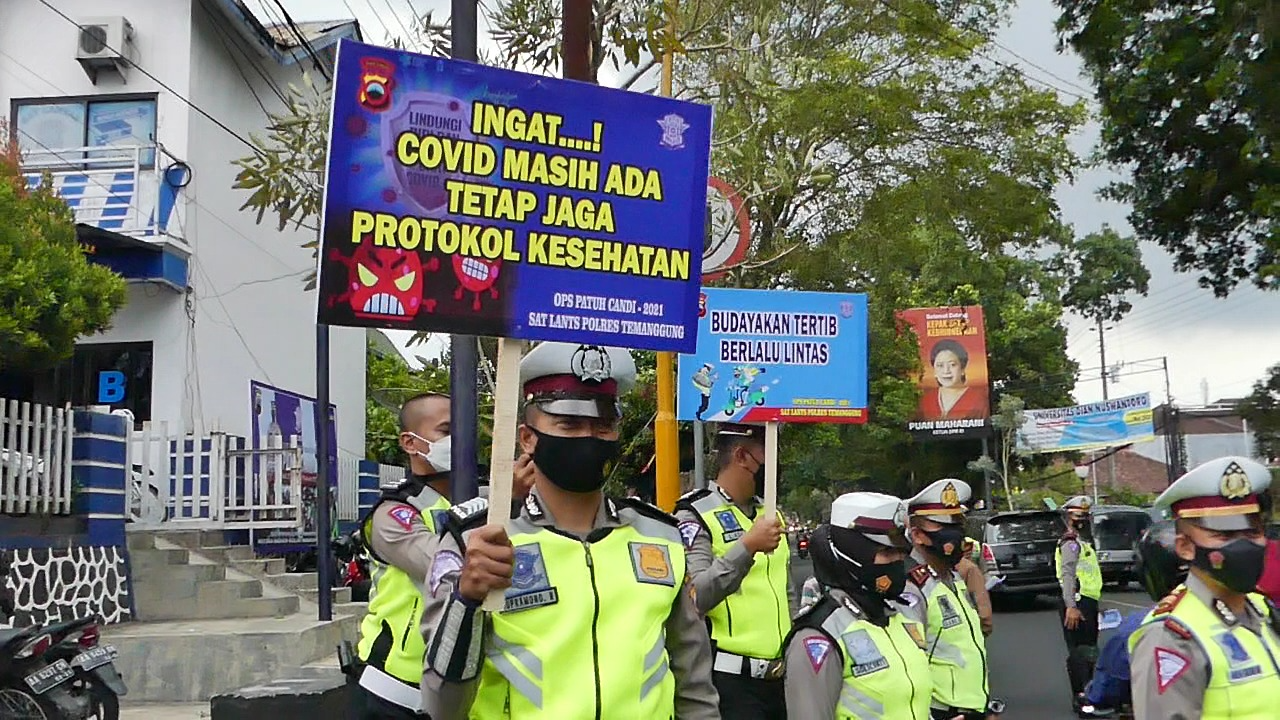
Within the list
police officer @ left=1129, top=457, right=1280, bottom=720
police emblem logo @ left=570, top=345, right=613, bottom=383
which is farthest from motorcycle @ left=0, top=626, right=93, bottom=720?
police officer @ left=1129, top=457, right=1280, bottom=720

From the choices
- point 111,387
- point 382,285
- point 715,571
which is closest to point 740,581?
point 715,571

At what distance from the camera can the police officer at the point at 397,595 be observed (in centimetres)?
468

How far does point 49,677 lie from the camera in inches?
306

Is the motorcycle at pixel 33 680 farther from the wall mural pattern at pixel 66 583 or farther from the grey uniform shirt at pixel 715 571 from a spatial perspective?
the grey uniform shirt at pixel 715 571

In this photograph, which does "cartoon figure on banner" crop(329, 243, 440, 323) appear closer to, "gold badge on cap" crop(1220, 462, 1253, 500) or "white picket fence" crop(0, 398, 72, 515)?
"gold badge on cap" crop(1220, 462, 1253, 500)

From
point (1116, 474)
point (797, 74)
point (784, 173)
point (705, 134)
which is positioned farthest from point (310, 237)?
point (1116, 474)

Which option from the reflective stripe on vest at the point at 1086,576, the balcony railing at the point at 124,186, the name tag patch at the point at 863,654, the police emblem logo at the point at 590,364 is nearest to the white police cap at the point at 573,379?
the police emblem logo at the point at 590,364

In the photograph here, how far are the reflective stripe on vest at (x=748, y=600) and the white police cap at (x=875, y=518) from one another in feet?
3.34

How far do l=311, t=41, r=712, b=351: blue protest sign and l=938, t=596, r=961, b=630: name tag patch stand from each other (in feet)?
9.50

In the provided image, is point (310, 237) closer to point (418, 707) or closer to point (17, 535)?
point (17, 535)

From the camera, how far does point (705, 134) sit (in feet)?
12.0

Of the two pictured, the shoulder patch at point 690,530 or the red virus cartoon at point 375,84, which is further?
the shoulder patch at point 690,530

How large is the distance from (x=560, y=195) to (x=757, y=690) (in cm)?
302

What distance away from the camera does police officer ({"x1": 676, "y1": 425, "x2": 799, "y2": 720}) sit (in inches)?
207
